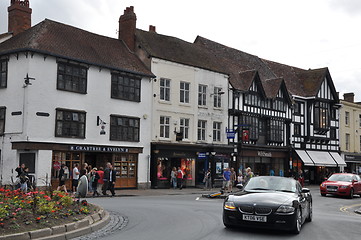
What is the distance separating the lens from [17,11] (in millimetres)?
27141

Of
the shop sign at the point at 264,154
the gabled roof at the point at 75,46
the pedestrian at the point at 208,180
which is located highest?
the gabled roof at the point at 75,46

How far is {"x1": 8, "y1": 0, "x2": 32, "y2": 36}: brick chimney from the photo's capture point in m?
27.1

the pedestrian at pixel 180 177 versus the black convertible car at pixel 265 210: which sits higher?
the black convertible car at pixel 265 210

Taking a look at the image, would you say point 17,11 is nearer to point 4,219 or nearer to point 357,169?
point 4,219

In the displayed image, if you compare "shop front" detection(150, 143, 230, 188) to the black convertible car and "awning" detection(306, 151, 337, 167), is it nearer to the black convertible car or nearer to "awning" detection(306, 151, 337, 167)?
"awning" detection(306, 151, 337, 167)

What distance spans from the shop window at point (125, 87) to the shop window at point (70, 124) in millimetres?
2964

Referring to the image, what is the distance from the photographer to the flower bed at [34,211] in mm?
8488

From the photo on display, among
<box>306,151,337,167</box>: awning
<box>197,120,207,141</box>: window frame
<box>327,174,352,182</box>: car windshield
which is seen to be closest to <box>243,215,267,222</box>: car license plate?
<box>327,174,352,182</box>: car windshield

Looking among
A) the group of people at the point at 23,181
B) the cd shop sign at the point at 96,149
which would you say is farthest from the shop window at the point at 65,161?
the group of people at the point at 23,181

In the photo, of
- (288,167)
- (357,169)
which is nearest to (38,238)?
(288,167)

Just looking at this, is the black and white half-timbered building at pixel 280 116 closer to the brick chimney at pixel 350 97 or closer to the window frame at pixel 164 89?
the window frame at pixel 164 89

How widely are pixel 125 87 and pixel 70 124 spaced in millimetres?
4955

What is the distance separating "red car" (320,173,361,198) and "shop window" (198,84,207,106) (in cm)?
1160

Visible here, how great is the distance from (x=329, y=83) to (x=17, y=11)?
30622mm
